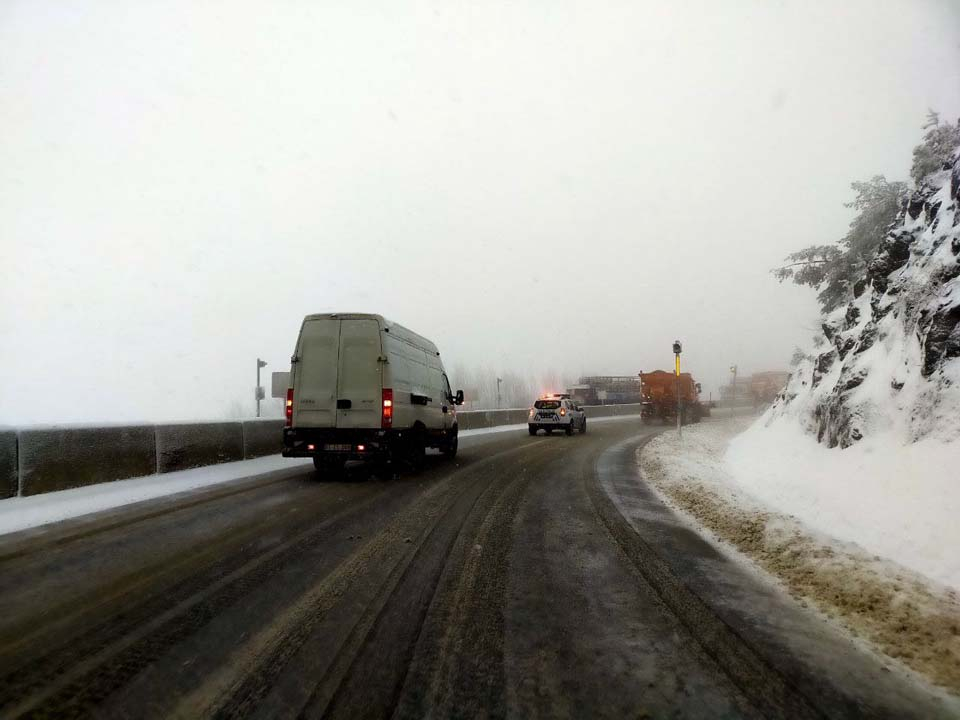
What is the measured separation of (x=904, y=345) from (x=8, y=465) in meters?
13.2

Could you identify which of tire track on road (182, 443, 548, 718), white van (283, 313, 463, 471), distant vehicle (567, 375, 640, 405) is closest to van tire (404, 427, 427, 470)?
white van (283, 313, 463, 471)

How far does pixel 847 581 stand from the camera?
397 centimetres

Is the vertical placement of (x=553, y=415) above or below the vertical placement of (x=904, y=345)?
below

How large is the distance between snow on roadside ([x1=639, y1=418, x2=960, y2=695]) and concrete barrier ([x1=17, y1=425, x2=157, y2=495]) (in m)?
9.00

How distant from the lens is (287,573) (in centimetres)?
424

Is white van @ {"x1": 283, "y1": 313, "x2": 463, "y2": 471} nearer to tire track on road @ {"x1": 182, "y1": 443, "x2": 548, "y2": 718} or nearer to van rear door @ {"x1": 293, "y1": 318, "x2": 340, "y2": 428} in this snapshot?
van rear door @ {"x1": 293, "y1": 318, "x2": 340, "y2": 428}

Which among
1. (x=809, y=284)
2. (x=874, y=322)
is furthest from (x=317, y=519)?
(x=809, y=284)

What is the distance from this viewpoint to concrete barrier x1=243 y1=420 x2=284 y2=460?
1245cm

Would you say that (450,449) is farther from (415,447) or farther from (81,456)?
(81,456)

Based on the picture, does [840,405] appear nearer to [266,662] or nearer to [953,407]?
[953,407]

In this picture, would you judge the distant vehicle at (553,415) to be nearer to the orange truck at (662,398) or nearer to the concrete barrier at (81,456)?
the orange truck at (662,398)

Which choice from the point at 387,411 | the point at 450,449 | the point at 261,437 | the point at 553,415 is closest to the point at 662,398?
the point at 553,415

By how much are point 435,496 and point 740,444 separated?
10.4m

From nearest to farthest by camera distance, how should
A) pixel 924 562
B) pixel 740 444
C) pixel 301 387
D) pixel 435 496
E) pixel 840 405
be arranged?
pixel 924 562, pixel 435 496, pixel 840 405, pixel 301 387, pixel 740 444
